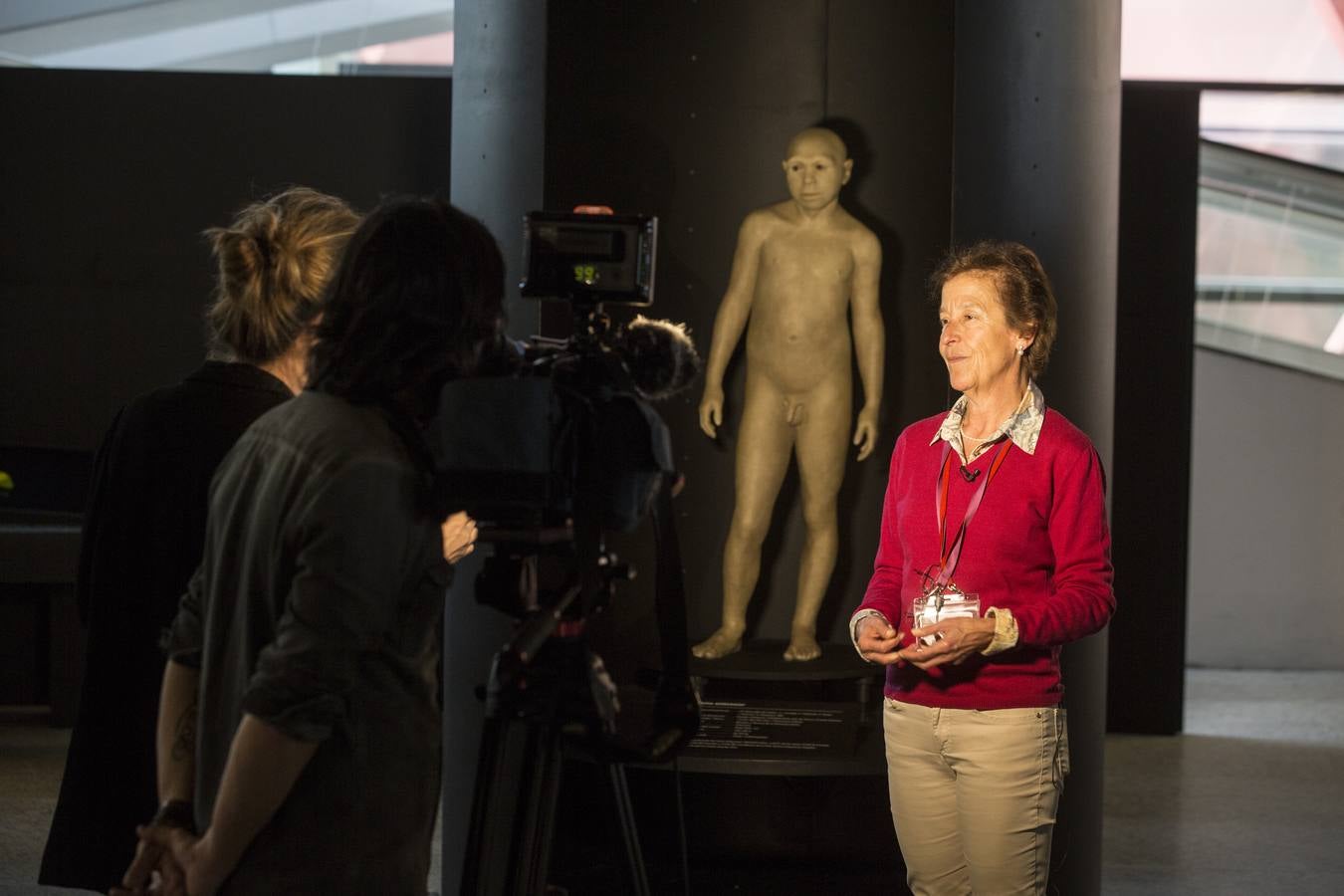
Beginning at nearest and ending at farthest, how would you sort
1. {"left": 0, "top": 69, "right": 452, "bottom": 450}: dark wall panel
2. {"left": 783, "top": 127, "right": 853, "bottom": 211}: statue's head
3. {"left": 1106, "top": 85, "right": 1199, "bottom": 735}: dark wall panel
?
1. {"left": 783, "top": 127, "right": 853, "bottom": 211}: statue's head
2. {"left": 1106, "top": 85, "right": 1199, "bottom": 735}: dark wall panel
3. {"left": 0, "top": 69, "right": 452, "bottom": 450}: dark wall panel

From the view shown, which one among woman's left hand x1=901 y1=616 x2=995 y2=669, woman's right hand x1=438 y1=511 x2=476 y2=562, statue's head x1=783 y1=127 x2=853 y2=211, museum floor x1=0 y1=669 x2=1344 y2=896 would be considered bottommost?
museum floor x1=0 y1=669 x2=1344 y2=896

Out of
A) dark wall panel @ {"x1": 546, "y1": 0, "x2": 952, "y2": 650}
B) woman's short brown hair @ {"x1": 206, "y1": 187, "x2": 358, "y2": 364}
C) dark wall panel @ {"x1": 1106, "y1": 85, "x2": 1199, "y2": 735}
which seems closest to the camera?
woman's short brown hair @ {"x1": 206, "y1": 187, "x2": 358, "y2": 364}

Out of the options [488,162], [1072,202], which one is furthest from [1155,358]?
[488,162]

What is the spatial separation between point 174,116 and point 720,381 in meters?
3.44

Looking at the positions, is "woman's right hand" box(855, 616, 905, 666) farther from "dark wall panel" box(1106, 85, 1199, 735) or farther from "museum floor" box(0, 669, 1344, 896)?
"dark wall panel" box(1106, 85, 1199, 735)

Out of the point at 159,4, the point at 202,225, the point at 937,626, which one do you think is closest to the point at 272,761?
the point at 937,626

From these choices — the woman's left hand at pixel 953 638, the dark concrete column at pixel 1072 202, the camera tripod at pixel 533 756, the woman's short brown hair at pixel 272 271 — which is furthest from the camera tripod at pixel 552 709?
the dark concrete column at pixel 1072 202

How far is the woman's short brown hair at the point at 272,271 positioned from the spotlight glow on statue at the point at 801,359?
2051 millimetres

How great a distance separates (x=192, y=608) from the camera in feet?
5.31

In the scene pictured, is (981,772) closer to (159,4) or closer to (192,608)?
(192,608)

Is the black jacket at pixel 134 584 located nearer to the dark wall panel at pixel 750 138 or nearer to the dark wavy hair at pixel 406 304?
the dark wavy hair at pixel 406 304

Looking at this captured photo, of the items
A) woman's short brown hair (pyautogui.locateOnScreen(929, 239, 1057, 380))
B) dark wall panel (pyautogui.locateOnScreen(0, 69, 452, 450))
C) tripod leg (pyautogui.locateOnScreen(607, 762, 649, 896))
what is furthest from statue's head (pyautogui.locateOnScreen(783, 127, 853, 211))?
dark wall panel (pyautogui.locateOnScreen(0, 69, 452, 450))

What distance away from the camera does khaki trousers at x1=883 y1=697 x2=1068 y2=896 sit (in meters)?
2.34

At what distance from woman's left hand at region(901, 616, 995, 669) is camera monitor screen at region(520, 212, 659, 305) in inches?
33.4
